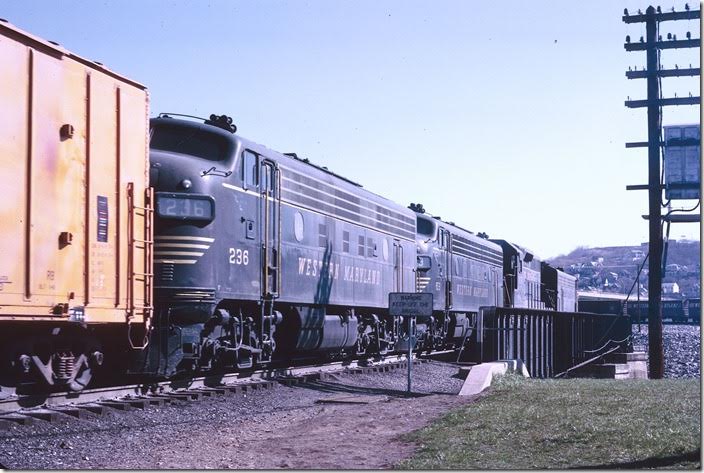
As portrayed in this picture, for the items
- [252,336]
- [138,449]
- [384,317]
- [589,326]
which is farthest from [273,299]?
[589,326]

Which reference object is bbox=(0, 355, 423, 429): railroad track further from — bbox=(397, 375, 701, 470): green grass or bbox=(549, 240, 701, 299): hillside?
bbox=(549, 240, 701, 299): hillside

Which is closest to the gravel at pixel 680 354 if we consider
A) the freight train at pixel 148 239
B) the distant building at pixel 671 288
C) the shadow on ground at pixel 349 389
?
the shadow on ground at pixel 349 389

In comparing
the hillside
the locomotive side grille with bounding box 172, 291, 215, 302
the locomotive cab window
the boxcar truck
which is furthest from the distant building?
the boxcar truck

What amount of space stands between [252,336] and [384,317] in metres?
8.50

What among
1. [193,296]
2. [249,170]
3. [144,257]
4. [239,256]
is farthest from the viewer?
[249,170]

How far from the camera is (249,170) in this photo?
15.6 meters

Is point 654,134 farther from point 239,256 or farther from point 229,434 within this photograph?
point 229,434

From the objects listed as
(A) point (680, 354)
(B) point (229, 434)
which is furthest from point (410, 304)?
(A) point (680, 354)

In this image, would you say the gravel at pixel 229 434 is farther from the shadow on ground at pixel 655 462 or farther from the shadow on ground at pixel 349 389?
the shadow on ground at pixel 655 462

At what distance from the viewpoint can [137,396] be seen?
1341 cm

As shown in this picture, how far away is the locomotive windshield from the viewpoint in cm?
1466

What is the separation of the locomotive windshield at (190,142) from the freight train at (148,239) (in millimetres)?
24

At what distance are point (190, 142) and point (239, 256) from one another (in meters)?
2.08

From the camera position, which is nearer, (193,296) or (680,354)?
(193,296)
